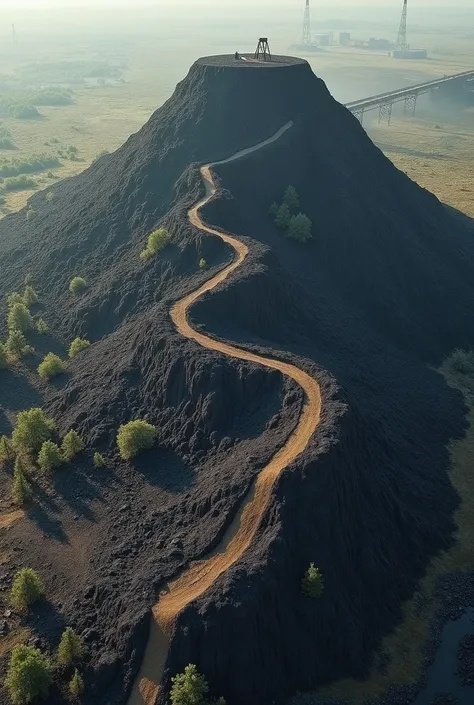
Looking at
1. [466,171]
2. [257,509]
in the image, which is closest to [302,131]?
[257,509]

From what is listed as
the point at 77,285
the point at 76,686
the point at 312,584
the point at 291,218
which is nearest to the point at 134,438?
the point at 312,584

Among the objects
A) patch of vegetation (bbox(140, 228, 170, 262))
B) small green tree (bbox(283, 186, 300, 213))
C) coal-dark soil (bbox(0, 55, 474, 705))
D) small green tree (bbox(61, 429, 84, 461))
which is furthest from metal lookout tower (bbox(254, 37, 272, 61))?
small green tree (bbox(61, 429, 84, 461))

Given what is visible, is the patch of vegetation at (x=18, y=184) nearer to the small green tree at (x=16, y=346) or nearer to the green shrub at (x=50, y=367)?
the small green tree at (x=16, y=346)

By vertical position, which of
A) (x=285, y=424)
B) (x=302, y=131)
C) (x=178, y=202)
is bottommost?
(x=285, y=424)

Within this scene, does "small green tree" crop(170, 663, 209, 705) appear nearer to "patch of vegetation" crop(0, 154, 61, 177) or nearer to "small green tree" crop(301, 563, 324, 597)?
"small green tree" crop(301, 563, 324, 597)

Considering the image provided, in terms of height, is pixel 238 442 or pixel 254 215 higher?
pixel 254 215

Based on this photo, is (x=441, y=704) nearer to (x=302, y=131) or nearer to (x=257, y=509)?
(x=257, y=509)
